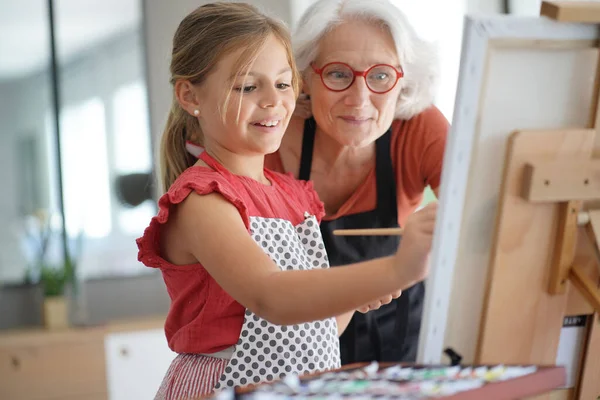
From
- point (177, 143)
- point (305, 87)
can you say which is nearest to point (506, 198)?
point (177, 143)

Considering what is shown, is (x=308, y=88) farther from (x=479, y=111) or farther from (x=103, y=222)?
(x=103, y=222)

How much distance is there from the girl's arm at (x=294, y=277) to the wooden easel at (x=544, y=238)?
0.50 feet

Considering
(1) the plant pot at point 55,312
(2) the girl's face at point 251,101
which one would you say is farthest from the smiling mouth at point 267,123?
(1) the plant pot at point 55,312

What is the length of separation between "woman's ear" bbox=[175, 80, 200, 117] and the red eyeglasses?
37cm

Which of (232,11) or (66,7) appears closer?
(232,11)

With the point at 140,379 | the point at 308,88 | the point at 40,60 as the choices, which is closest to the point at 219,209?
the point at 308,88

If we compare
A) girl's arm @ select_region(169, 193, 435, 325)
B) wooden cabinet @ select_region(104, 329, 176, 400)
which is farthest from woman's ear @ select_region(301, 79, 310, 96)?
wooden cabinet @ select_region(104, 329, 176, 400)

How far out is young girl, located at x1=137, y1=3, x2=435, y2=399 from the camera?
1.22m

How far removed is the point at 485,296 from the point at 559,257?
0.13m

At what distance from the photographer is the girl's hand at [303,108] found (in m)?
1.80

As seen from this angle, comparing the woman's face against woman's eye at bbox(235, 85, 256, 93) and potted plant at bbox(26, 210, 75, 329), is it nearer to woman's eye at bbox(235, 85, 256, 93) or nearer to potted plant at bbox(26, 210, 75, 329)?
woman's eye at bbox(235, 85, 256, 93)

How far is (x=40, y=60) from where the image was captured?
3.71 meters

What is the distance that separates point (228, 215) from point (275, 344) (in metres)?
0.26

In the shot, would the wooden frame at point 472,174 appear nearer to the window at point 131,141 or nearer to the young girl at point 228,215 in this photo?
the young girl at point 228,215
